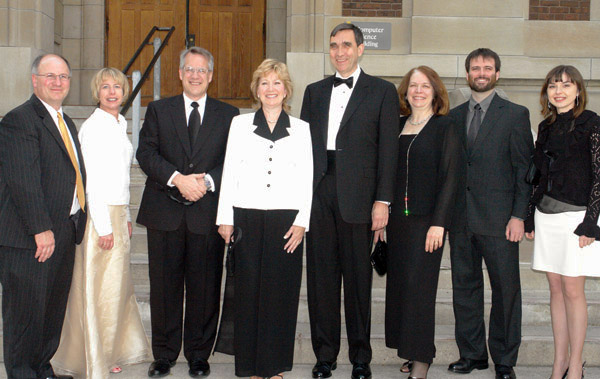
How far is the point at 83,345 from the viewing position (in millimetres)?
4105

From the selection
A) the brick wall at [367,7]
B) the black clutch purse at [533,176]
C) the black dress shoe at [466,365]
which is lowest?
the black dress shoe at [466,365]

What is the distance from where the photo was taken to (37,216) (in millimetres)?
3678

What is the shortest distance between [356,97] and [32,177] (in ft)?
6.68

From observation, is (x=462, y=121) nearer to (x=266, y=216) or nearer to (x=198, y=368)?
(x=266, y=216)

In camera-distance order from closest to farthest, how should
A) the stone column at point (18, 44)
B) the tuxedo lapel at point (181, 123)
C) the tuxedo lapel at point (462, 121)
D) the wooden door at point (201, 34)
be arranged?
1. the tuxedo lapel at point (181, 123)
2. the tuxedo lapel at point (462, 121)
3. the stone column at point (18, 44)
4. the wooden door at point (201, 34)

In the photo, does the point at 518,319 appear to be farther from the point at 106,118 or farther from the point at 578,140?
the point at 106,118

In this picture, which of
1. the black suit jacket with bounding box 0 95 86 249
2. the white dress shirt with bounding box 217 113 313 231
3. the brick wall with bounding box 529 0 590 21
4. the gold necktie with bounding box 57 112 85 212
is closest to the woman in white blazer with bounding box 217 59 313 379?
the white dress shirt with bounding box 217 113 313 231

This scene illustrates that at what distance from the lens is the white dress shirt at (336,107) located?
4215 mm

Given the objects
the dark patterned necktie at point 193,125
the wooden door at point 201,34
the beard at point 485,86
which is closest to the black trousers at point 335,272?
the dark patterned necktie at point 193,125

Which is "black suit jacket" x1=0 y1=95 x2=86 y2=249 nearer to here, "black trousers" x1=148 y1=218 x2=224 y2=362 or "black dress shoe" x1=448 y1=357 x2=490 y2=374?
"black trousers" x1=148 y1=218 x2=224 y2=362

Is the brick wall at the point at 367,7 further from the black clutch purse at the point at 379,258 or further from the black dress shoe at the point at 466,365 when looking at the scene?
the black dress shoe at the point at 466,365

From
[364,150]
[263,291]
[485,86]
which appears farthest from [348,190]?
[485,86]

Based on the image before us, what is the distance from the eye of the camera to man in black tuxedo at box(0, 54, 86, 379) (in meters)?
3.68

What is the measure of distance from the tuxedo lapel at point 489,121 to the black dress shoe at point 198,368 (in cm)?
231
